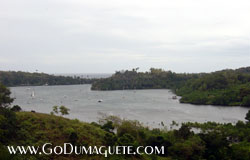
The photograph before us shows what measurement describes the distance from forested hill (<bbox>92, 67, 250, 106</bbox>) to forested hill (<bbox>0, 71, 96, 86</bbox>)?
30.2m

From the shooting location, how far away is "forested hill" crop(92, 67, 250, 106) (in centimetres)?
6226

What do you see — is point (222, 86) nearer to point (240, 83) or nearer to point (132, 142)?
point (240, 83)

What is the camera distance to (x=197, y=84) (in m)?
82.4

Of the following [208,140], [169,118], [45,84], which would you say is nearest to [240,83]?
[169,118]

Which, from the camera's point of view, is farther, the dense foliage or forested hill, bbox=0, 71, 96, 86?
forested hill, bbox=0, 71, 96, 86

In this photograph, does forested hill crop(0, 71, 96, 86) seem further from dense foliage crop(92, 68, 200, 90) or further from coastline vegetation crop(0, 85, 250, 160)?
coastline vegetation crop(0, 85, 250, 160)

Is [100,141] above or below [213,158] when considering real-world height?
above

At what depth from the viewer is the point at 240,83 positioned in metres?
74.8

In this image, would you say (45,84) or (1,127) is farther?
(45,84)

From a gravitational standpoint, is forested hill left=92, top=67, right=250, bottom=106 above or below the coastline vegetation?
above

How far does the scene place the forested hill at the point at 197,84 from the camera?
204 feet

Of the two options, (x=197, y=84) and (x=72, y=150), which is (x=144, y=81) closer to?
(x=197, y=84)

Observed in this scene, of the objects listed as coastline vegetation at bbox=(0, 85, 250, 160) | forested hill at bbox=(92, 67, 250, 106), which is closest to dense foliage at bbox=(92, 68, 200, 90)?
forested hill at bbox=(92, 67, 250, 106)

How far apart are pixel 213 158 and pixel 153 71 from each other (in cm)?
11012
